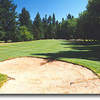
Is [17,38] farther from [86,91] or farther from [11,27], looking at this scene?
[86,91]

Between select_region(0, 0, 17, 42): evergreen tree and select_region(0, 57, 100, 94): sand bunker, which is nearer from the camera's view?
select_region(0, 57, 100, 94): sand bunker

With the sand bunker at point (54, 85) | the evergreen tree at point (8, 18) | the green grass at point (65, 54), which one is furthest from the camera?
the evergreen tree at point (8, 18)

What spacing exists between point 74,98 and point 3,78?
376 centimetres

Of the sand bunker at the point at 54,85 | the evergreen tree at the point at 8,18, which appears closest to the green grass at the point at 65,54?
the sand bunker at the point at 54,85

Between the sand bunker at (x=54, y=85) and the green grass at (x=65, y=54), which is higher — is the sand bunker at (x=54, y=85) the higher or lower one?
the lower one

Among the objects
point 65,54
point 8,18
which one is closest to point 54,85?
point 65,54

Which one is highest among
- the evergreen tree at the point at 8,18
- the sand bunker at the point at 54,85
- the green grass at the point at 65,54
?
the evergreen tree at the point at 8,18

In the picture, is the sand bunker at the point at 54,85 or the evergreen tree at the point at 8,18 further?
the evergreen tree at the point at 8,18

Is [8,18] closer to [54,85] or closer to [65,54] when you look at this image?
[65,54]

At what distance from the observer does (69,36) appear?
239 ft

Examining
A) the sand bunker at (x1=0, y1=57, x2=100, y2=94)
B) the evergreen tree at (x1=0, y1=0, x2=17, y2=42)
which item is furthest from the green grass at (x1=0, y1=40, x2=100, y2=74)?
the evergreen tree at (x1=0, y1=0, x2=17, y2=42)

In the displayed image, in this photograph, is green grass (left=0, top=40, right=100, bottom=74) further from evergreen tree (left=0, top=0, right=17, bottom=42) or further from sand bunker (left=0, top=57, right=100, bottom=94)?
evergreen tree (left=0, top=0, right=17, bottom=42)

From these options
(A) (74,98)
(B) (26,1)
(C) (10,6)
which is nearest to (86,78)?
(A) (74,98)

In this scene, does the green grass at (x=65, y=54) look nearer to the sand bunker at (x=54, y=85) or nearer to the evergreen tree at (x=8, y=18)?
the sand bunker at (x=54, y=85)
